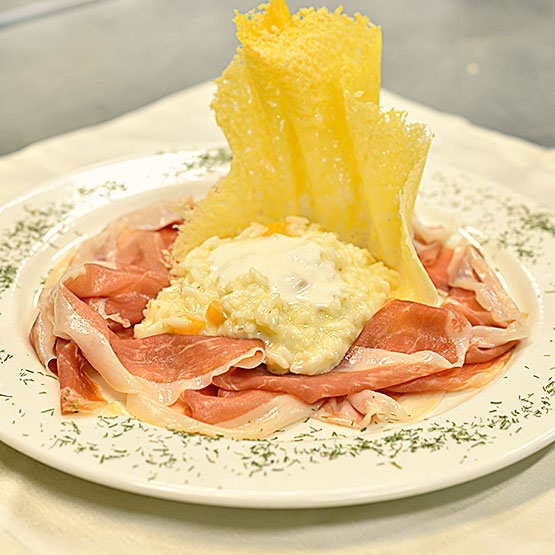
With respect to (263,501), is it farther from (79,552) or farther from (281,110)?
(281,110)

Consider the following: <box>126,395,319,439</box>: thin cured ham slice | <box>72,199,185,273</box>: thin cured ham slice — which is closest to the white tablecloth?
<box>126,395,319,439</box>: thin cured ham slice

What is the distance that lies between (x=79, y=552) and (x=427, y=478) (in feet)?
3.87

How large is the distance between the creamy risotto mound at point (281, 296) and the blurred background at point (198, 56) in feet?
10.5

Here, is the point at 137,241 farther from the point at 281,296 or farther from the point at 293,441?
the point at 293,441

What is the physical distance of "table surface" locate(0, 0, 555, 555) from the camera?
254cm

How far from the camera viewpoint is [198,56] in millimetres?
7730

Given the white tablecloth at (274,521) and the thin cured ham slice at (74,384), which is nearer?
the white tablecloth at (274,521)

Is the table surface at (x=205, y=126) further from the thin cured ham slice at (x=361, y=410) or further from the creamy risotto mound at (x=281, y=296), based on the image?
the creamy risotto mound at (x=281, y=296)

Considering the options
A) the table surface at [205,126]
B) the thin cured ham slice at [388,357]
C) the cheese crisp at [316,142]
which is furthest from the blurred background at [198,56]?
the thin cured ham slice at [388,357]

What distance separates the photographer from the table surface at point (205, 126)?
2.54 metres

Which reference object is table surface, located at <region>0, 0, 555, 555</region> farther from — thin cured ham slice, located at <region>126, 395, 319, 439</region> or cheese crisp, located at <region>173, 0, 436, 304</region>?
cheese crisp, located at <region>173, 0, 436, 304</region>

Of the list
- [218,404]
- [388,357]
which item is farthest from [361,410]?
[218,404]

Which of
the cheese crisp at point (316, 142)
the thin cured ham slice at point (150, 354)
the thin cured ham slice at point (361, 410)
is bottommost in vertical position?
the thin cured ham slice at point (361, 410)

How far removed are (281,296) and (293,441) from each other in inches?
30.1
